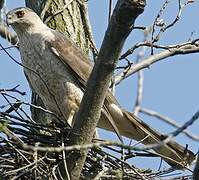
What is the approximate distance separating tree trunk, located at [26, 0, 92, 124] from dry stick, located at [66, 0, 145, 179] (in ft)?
7.44

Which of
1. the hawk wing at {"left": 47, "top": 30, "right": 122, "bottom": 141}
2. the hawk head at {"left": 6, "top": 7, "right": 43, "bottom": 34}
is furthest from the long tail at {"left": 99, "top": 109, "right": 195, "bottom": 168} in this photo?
the hawk head at {"left": 6, "top": 7, "right": 43, "bottom": 34}

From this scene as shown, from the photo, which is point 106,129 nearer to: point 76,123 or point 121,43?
point 76,123

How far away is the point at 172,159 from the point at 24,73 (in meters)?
1.88

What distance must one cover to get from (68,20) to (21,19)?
776mm

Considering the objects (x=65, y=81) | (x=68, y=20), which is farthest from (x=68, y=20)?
(x=65, y=81)

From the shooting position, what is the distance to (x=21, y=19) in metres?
6.54

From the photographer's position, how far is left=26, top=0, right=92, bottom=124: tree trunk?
7.10 metres

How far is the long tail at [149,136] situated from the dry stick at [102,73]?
1.08 metres

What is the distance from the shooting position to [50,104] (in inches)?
245

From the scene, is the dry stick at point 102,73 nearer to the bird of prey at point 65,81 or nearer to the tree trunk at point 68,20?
the bird of prey at point 65,81

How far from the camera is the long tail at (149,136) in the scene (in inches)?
229

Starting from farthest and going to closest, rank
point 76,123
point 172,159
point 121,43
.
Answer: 1. point 172,159
2. point 76,123
3. point 121,43

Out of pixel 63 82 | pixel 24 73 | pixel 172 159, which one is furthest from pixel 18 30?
pixel 172 159

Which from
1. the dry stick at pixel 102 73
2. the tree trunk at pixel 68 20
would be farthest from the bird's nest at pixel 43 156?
the tree trunk at pixel 68 20
